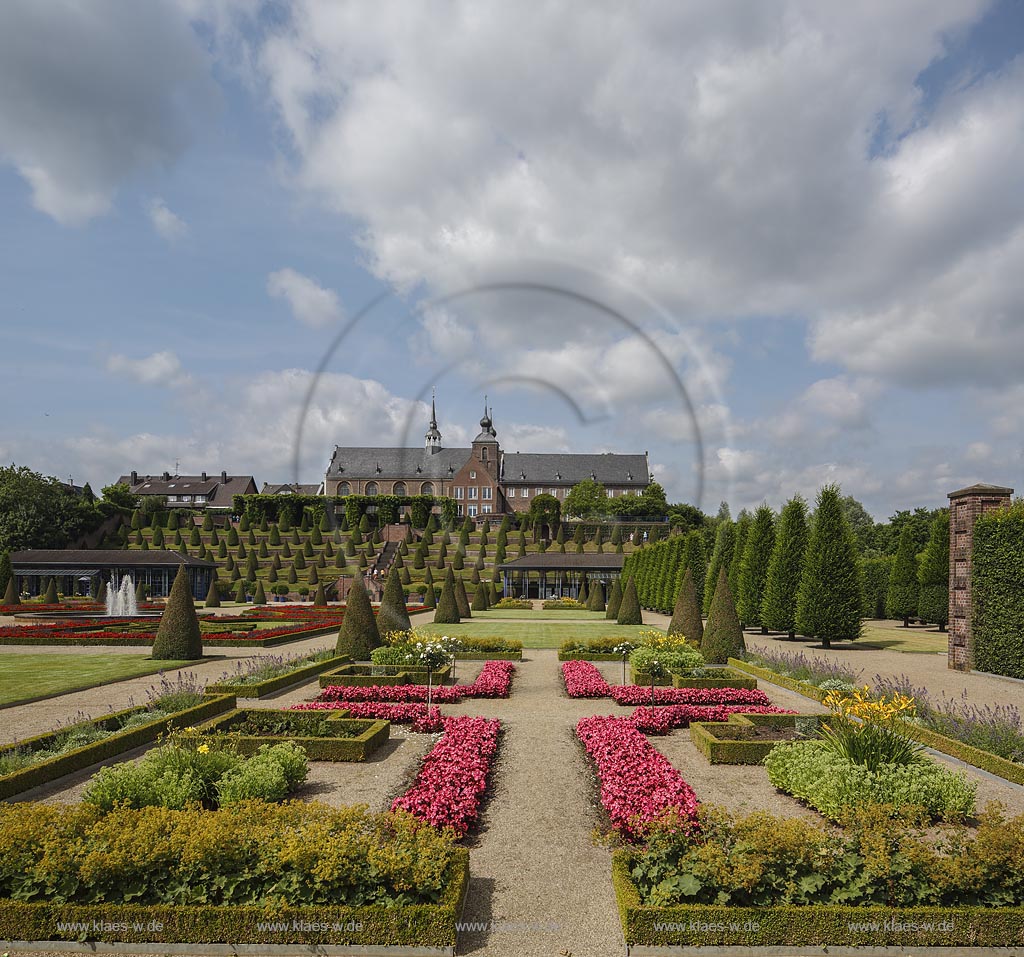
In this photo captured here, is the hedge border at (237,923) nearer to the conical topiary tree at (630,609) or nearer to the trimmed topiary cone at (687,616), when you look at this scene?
the trimmed topiary cone at (687,616)

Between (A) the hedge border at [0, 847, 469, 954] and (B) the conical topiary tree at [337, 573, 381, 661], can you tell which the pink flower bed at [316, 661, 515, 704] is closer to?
(B) the conical topiary tree at [337, 573, 381, 661]

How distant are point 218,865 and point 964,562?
25126 mm

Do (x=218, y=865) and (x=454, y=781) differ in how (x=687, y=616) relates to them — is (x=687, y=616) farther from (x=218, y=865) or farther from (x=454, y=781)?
(x=218, y=865)

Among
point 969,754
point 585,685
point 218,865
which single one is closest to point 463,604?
point 585,685

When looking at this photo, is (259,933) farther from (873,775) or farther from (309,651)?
(309,651)

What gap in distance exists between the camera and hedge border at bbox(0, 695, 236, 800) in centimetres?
1023

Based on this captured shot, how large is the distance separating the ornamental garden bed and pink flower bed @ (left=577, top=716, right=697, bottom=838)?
140cm

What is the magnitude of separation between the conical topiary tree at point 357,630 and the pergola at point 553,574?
41.2m

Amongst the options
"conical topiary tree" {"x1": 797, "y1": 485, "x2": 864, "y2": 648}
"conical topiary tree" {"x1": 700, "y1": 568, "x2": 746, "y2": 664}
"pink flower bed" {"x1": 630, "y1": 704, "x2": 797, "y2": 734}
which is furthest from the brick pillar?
"pink flower bed" {"x1": 630, "y1": 704, "x2": 797, "y2": 734}

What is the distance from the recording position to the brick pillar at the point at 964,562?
76.5 ft

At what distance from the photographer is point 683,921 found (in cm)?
617

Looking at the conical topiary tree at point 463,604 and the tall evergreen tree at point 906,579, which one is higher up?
the tall evergreen tree at point 906,579

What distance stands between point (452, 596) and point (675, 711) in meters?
26.1

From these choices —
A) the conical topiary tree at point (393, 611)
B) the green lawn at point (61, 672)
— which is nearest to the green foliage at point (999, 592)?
the conical topiary tree at point (393, 611)
